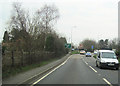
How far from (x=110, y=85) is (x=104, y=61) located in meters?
10.1

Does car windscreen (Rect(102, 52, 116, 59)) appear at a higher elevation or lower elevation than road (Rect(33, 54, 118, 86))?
higher

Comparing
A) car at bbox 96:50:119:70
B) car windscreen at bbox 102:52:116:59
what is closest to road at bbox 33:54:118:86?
car at bbox 96:50:119:70

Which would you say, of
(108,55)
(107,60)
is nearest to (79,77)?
(107,60)

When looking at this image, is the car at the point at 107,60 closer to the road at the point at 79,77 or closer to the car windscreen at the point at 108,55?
the car windscreen at the point at 108,55

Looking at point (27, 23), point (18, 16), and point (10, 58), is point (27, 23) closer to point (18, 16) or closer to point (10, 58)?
point (18, 16)

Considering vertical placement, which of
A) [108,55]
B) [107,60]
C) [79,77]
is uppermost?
[108,55]

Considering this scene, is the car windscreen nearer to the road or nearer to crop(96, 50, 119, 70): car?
crop(96, 50, 119, 70): car

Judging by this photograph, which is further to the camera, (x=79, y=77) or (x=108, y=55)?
(x=108, y=55)

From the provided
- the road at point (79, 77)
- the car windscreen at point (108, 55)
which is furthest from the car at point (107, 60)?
the road at point (79, 77)

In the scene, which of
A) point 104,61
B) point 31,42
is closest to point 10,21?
point 31,42

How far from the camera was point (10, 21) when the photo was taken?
93.9ft

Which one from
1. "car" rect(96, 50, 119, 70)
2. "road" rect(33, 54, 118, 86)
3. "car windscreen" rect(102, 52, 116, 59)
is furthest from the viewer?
"car windscreen" rect(102, 52, 116, 59)

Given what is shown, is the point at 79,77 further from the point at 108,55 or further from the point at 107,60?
the point at 108,55

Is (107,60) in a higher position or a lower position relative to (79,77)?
higher
